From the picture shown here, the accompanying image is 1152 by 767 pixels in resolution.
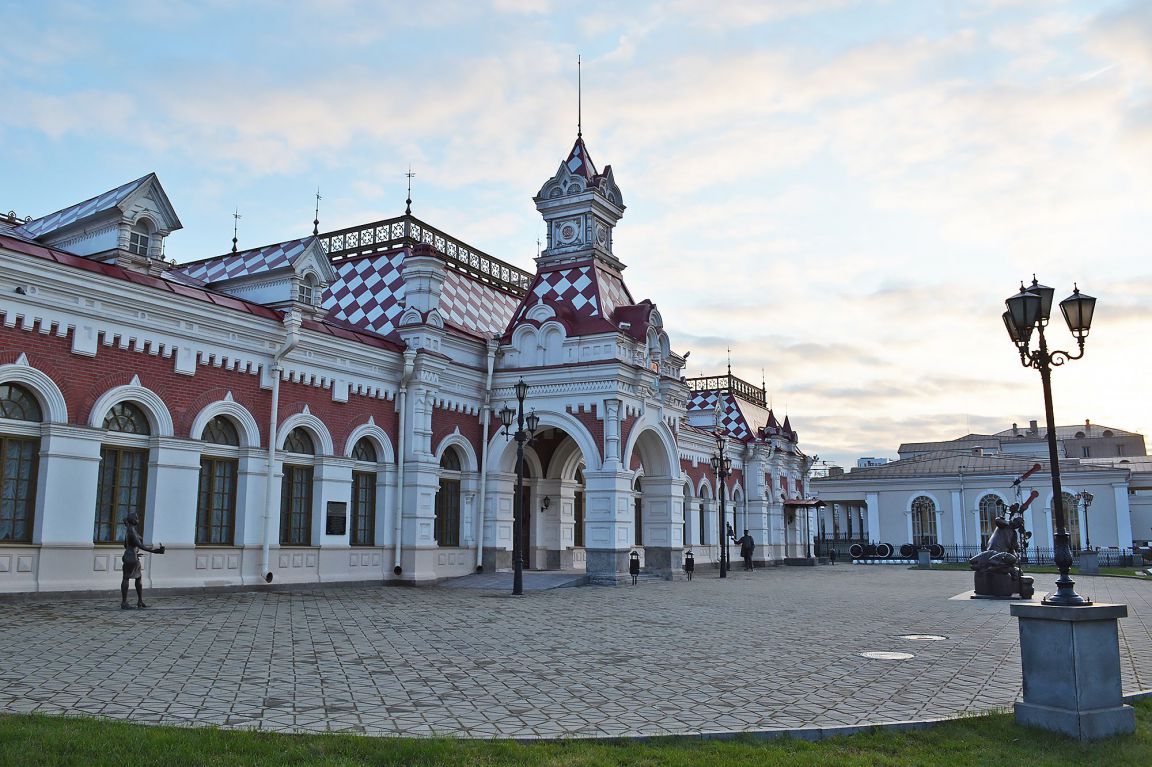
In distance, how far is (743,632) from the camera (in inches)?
489

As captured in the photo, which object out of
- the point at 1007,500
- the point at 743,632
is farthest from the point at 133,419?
the point at 1007,500

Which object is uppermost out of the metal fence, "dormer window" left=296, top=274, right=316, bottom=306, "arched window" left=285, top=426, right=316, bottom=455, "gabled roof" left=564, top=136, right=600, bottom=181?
"gabled roof" left=564, top=136, right=600, bottom=181

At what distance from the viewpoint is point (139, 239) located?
18375 mm

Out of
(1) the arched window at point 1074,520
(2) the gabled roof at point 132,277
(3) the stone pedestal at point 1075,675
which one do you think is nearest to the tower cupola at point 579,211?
(2) the gabled roof at point 132,277

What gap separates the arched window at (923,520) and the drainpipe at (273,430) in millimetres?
42368

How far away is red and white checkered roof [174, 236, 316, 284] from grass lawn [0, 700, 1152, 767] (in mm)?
16480

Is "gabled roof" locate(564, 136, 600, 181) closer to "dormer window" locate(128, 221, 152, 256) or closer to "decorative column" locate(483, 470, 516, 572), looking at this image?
"decorative column" locate(483, 470, 516, 572)

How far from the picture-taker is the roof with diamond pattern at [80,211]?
59.6 feet

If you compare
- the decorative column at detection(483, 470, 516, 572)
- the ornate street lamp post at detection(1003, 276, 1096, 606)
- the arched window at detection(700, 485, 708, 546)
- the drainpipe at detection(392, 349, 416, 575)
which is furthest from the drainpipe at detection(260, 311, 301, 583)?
the arched window at detection(700, 485, 708, 546)

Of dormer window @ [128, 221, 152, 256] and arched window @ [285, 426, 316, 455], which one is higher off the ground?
dormer window @ [128, 221, 152, 256]

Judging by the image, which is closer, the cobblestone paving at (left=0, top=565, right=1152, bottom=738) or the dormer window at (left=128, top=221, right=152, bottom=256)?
the cobblestone paving at (left=0, top=565, right=1152, bottom=738)

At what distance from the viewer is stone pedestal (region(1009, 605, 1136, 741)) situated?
6609 millimetres

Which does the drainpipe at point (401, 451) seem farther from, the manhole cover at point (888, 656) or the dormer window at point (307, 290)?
the manhole cover at point (888, 656)

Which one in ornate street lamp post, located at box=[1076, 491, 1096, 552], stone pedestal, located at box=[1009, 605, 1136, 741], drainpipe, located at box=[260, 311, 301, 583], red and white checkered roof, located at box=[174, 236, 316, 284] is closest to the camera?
stone pedestal, located at box=[1009, 605, 1136, 741]
